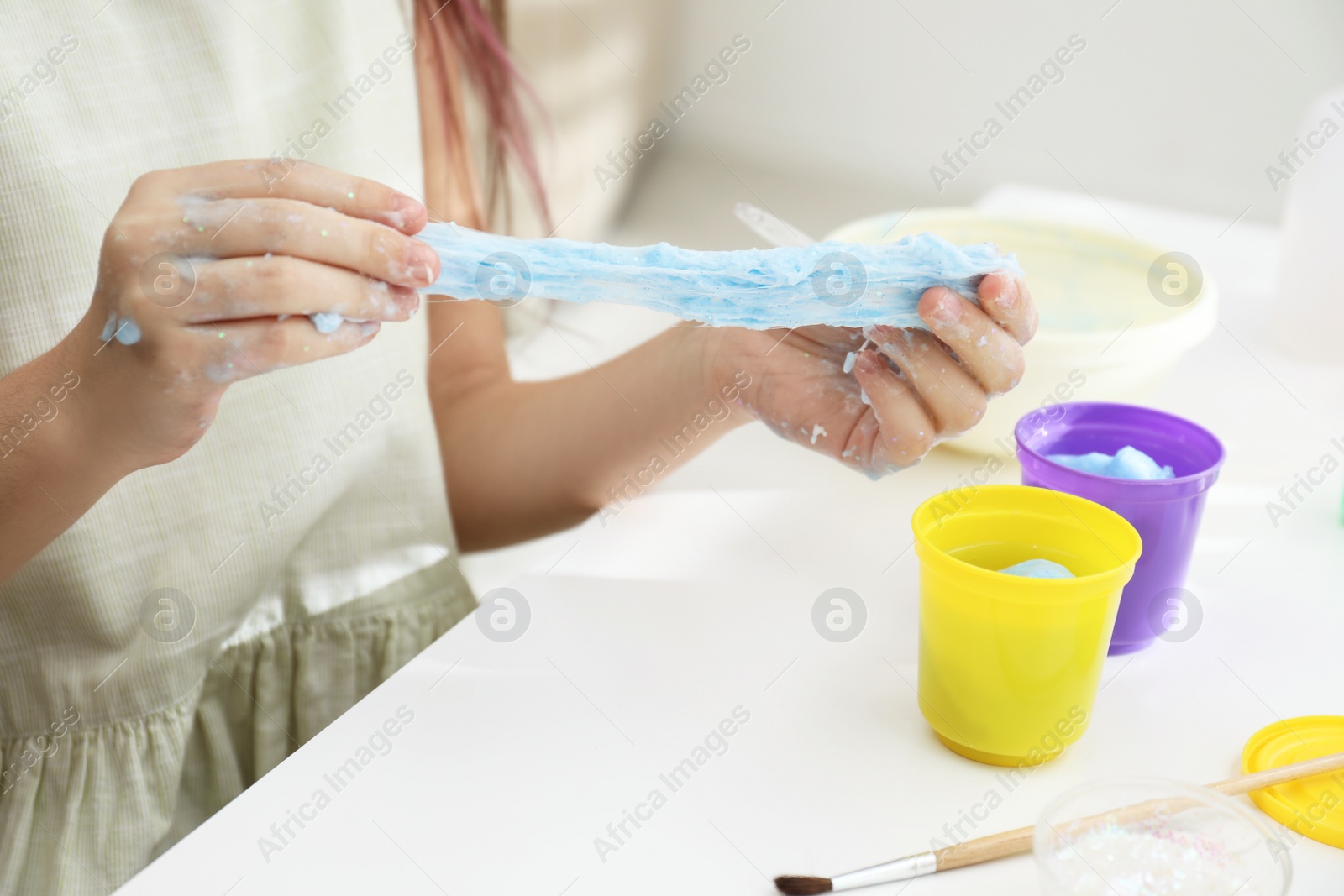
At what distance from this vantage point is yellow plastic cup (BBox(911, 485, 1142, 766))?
53 cm

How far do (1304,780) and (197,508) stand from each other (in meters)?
0.74

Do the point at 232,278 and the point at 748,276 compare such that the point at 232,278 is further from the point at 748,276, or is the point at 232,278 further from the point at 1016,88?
the point at 1016,88

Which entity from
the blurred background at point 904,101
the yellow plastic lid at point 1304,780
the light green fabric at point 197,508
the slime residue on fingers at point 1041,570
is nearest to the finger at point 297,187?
the light green fabric at point 197,508

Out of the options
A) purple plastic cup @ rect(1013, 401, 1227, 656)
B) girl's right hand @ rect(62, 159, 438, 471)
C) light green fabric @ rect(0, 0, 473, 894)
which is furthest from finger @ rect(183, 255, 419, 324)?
purple plastic cup @ rect(1013, 401, 1227, 656)

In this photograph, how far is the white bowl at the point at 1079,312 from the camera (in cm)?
77

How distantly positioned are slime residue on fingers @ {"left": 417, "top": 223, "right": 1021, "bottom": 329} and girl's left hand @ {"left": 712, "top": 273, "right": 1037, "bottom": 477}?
0.06 ft

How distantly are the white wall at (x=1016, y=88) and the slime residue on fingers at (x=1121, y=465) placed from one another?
7.44ft

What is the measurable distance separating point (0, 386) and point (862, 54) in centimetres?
266

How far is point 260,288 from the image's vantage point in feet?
1.63

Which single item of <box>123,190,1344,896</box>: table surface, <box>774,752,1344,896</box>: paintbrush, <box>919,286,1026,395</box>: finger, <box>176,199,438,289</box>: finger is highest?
<box>176,199,438,289</box>: finger

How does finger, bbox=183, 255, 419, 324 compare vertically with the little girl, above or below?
above

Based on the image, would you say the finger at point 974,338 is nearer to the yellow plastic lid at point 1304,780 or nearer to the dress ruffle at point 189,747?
the yellow plastic lid at point 1304,780

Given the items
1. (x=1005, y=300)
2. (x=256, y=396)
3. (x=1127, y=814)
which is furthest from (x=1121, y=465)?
(x=256, y=396)

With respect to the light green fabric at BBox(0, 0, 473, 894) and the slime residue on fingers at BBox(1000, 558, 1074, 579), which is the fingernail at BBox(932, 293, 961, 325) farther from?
the light green fabric at BBox(0, 0, 473, 894)
